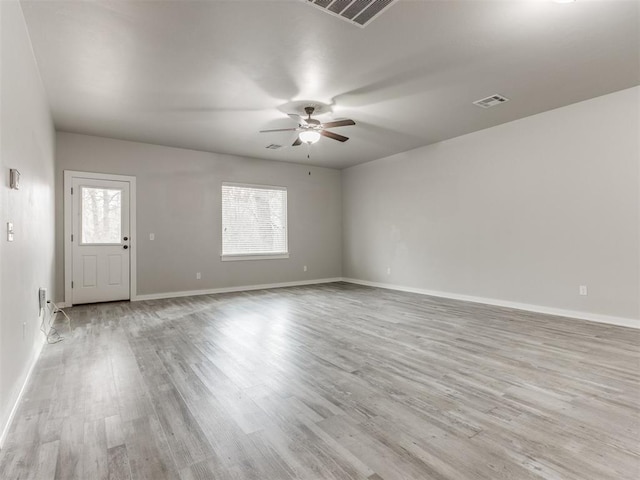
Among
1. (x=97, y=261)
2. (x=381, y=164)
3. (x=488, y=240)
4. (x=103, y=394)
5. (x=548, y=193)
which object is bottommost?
(x=103, y=394)

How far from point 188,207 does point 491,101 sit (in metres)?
5.35

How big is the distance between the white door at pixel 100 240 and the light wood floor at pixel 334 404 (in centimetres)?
183

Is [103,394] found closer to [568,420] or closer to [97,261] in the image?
[568,420]

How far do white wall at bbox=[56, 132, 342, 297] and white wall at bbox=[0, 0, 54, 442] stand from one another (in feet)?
7.85

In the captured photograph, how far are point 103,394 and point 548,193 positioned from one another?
18.5 feet

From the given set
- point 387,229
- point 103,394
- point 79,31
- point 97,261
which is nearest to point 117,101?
point 79,31

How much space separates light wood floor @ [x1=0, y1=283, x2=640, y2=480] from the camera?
164 cm

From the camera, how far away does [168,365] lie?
295 centimetres

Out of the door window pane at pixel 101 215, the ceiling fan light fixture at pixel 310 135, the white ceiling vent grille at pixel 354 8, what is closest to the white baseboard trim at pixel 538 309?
the ceiling fan light fixture at pixel 310 135

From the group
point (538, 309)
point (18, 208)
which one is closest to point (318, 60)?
point (18, 208)

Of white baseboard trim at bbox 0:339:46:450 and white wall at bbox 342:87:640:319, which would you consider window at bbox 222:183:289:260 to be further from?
white baseboard trim at bbox 0:339:46:450

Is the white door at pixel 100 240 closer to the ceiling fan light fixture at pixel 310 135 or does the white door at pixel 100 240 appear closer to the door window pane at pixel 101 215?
the door window pane at pixel 101 215

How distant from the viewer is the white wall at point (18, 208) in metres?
2.03

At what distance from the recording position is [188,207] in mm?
6578
